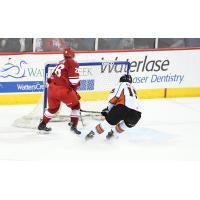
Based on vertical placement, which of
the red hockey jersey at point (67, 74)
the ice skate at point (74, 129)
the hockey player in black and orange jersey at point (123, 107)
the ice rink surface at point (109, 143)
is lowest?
the ice rink surface at point (109, 143)

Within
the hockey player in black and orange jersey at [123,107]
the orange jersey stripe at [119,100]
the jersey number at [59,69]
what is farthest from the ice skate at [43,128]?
the orange jersey stripe at [119,100]

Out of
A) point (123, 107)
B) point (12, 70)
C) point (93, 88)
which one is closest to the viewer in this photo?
point (123, 107)

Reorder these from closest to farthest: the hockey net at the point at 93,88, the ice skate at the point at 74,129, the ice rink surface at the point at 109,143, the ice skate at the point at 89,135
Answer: the ice rink surface at the point at 109,143, the ice skate at the point at 89,135, the ice skate at the point at 74,129, the hockey net at the point at 93,88

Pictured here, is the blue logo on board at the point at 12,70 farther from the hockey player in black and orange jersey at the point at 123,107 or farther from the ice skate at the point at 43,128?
the hockey player in black and orange jersey at the point at 123,107

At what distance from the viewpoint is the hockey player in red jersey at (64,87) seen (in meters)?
6.37

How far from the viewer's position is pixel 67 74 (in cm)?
641

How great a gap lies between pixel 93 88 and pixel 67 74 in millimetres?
1221

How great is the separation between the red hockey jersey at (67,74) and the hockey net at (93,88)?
70 centimetres

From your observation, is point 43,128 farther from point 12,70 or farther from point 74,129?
point 12,70

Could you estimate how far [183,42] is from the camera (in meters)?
9.91

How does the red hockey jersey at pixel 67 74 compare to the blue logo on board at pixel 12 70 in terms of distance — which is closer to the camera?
the red hockey jersey at pixel 67 74

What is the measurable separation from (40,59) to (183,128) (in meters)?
Answer: 2.69

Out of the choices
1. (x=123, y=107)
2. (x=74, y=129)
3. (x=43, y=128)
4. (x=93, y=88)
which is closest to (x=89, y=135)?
(x=74, y=129)
